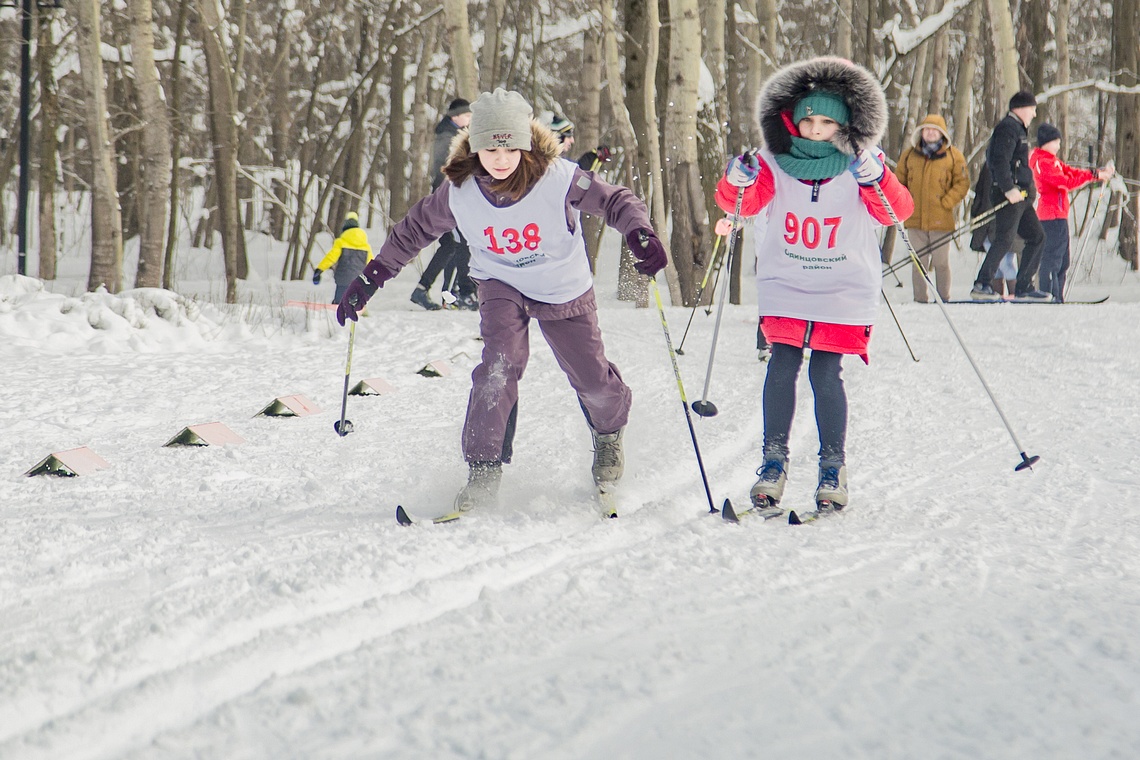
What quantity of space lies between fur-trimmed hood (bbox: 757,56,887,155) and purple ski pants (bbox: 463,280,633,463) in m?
0.86

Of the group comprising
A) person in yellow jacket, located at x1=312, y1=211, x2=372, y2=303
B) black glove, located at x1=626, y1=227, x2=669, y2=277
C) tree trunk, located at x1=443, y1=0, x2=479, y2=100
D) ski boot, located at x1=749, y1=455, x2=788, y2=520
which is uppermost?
tree trunk, located at x1=443, y1=0, x2=479, y2=100

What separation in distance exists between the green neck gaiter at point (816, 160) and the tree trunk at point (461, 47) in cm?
730

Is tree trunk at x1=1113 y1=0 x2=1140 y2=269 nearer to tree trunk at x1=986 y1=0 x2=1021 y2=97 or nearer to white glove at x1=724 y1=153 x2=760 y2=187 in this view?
tree trunk at x1=986 y1=0 x2=1021 y2=97

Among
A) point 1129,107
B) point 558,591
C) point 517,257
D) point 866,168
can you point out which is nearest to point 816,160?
point 866,168

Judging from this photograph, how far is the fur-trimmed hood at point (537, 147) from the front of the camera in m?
3.36

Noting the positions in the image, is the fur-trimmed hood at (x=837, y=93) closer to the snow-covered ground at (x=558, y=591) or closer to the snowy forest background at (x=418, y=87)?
the snow-covered ground at (x=558, y=591)

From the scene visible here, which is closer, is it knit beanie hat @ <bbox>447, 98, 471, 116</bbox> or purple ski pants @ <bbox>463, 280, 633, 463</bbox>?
purple ski pants @ <bbox>463, 280, 633, 463</bbox>

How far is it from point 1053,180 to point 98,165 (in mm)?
8789

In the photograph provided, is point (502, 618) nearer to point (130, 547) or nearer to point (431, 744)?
point (431, 744)

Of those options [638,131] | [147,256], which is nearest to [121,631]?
[147,256]

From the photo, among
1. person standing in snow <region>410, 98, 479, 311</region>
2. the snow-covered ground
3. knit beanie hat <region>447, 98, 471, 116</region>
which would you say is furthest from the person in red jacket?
person standing in snow <region>410, 98, 479, 311</region>

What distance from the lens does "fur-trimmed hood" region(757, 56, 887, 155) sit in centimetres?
345

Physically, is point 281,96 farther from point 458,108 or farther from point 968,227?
point 968,227

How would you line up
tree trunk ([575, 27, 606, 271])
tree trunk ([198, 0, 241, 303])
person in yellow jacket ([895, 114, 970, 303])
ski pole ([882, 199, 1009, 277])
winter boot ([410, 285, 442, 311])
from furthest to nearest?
tree trunk ([575, 27, 606, 271]) → tree trunk ([198, 0, 241, 303]) → winter boot ([410, 285, 442, 311]) → person in yellow jacket ([895, 114, 970, 303]) → ski pole ([882, 199, 1009, 277])
